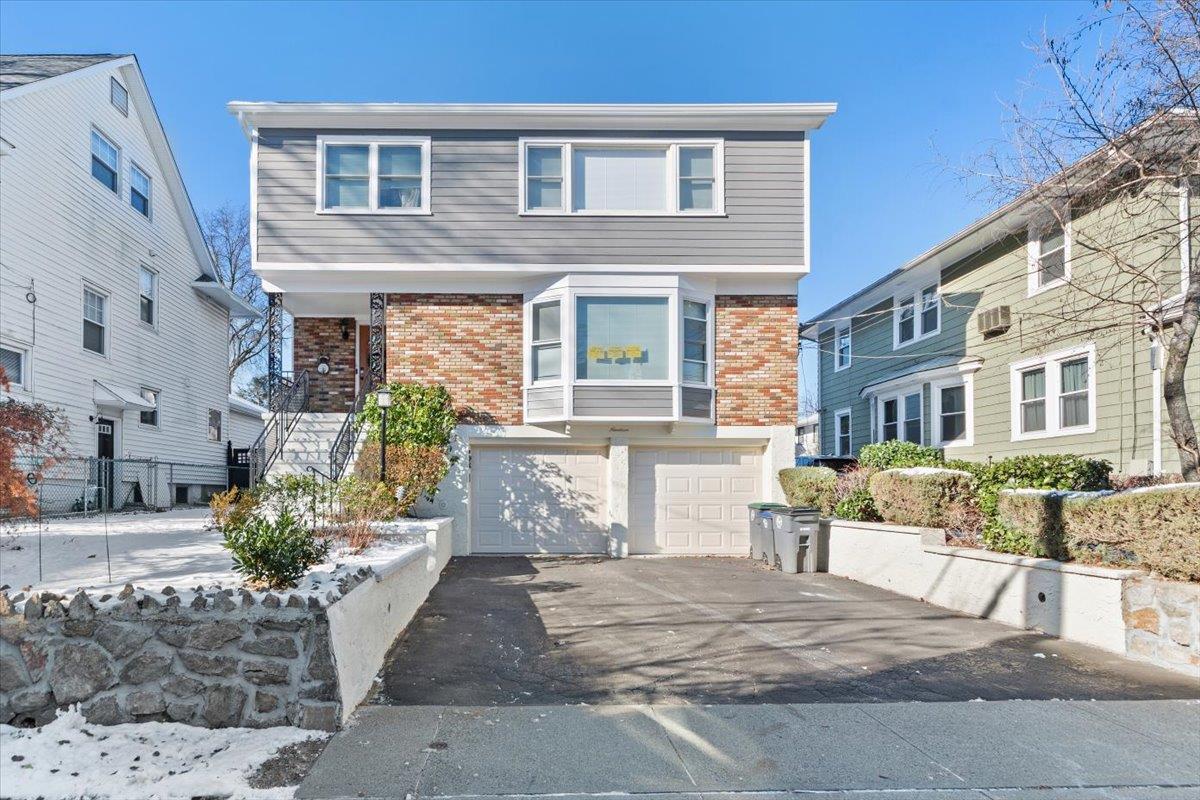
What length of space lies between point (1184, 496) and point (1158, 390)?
6.15 meters

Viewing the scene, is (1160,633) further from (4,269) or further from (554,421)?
(4,269)

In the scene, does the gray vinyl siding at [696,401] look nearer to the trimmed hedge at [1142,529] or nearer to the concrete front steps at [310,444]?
the concrete front steps at [310,444]

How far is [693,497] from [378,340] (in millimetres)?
6355

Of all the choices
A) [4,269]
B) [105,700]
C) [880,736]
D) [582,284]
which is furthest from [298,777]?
[4,269]

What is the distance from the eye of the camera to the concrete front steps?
11.9 meters

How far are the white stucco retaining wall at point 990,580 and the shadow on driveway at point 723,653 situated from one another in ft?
0.71

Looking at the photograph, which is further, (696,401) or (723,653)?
(696,401)

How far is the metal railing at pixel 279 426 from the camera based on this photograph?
11.6 meters

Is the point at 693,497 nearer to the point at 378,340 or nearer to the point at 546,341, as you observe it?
the point at 546,341

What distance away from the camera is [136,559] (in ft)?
22.1

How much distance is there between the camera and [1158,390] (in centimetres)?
1069

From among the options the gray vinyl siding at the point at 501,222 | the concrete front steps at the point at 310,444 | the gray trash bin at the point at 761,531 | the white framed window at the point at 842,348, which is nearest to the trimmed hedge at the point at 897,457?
the gray trash bin at the point at 761,531

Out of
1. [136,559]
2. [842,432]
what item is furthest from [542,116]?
[842,432]

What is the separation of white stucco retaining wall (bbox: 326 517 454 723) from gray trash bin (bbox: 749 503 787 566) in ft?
18.2
